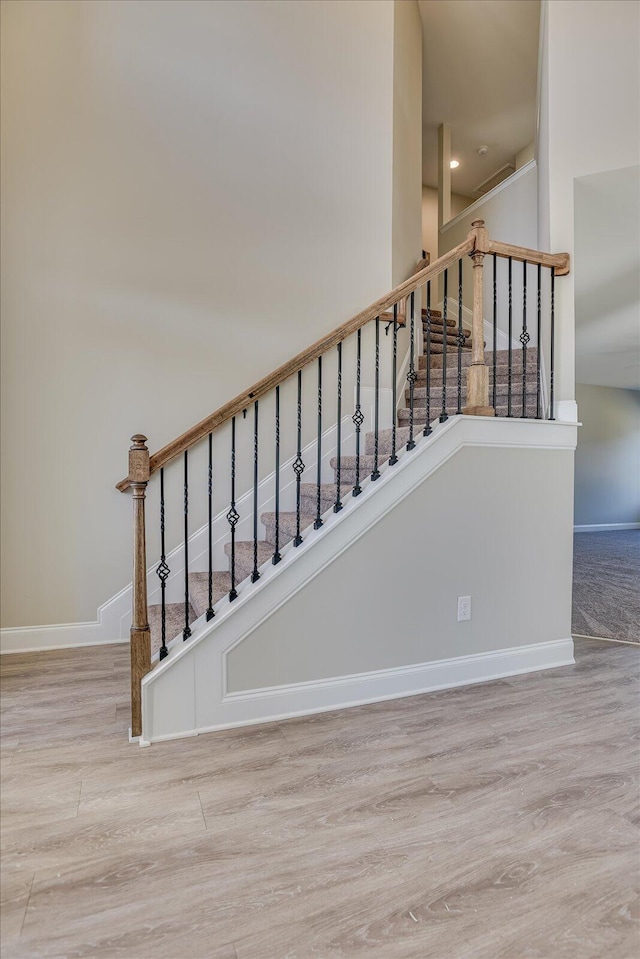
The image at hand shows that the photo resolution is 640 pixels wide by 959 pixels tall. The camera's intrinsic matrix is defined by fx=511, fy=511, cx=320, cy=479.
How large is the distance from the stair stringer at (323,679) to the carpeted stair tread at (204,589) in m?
0.28

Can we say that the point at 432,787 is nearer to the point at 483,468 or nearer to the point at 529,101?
the point at 483,468

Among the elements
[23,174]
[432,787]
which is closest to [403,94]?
[23,174]

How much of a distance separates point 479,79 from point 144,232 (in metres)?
4.90

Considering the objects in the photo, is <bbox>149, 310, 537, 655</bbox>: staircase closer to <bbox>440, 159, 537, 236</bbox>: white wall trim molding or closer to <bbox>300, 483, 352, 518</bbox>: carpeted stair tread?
<bbox>300, 483, 352, 518</bbox>: carpeted stair tread

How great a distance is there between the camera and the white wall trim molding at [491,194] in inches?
189

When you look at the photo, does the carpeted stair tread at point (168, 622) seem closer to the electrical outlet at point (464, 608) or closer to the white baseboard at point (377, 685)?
the white baseboard at point (377, 685)

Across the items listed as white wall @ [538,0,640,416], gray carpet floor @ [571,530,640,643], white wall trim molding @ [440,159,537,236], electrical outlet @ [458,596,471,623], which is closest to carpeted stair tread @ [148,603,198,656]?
electrical outlet @ [458,596,471,623]

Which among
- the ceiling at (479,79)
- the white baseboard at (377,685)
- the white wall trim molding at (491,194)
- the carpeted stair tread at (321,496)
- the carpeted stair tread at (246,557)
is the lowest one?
the white baseboard at (377,685)

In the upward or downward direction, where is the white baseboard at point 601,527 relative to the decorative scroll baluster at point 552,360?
downward

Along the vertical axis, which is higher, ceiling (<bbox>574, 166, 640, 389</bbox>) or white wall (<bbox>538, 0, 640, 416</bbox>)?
white wall (<bbox>538, 0, 640, 416</bbox>)

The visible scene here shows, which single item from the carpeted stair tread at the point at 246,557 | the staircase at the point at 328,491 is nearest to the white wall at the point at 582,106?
the staircase at the point at 328,491

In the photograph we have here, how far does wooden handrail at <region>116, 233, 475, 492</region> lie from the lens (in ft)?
6.94

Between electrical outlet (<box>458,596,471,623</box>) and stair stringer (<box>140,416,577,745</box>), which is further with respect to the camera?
electrical outlet (<box>458,596,471,623</box>)

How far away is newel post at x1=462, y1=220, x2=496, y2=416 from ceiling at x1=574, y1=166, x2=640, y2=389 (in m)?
1.03
